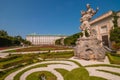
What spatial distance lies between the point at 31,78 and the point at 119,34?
133ft

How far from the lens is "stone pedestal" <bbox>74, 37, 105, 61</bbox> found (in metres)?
25.3

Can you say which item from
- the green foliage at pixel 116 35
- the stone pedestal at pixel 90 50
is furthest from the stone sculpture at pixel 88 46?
the green foliage at pixel 116 35

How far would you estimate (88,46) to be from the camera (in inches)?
1023

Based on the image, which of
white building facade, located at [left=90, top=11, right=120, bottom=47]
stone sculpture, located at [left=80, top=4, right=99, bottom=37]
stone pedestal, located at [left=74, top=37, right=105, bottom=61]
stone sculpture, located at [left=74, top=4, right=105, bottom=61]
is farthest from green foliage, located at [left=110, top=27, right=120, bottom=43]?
stone pedestal, located at [left=74, top=37, right=105, bottom=61]

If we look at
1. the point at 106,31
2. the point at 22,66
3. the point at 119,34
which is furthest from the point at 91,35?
the point at 106,31

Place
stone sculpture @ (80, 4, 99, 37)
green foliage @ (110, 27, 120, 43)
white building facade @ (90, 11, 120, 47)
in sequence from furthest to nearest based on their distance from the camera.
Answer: white building facade @ (90, 11, 120, 47) < green foliage @ (110, 27, 120, 43) < stone sculpture @ (80, 4, 99, 37)

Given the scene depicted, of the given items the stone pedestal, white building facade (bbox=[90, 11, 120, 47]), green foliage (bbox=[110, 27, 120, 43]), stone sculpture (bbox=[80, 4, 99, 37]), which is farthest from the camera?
white building facade (bbox=[90, 11, 120, 47])

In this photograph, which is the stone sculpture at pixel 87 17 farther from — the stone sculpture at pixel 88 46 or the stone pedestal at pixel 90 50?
the stone pedestal at pixel 90 50

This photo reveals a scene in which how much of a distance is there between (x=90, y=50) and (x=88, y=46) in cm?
96

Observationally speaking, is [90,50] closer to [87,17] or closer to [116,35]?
[87,17]

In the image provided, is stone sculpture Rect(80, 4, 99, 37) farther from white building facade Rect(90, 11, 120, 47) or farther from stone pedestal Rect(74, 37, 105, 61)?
white building facade Rect(90, 11, 120, 47)

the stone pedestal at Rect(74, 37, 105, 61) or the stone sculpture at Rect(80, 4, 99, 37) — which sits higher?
the stone sculpture at Rect(80, 4, 99, 37)

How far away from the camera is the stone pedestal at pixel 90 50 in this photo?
25266 mm

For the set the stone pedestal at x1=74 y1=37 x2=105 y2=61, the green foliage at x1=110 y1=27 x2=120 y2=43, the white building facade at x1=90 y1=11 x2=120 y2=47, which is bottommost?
the stone pedestal at x1=74 y1=37 x2=105 y2=61
